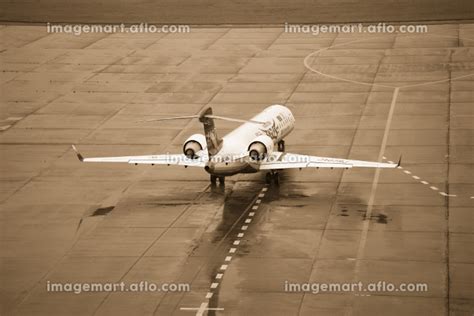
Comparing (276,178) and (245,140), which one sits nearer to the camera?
(245,140)

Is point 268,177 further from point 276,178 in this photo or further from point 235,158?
point 235,158

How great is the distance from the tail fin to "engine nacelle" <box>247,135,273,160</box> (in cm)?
189

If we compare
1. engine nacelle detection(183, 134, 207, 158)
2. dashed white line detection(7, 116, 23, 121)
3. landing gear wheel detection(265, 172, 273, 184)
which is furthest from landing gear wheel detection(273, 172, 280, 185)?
dashed white line detection(7, 116, 23, 121)

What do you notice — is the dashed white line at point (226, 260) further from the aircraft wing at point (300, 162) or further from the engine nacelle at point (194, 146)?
the engine nacelle at point (194, 146)

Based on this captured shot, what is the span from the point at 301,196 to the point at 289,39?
159 ft

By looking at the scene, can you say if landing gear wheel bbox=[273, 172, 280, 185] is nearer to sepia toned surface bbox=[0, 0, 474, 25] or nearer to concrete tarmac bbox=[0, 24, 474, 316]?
concrete tarmac bbox=[0, 24, 474, 316]

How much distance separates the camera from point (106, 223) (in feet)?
191

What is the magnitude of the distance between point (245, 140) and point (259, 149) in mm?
2493

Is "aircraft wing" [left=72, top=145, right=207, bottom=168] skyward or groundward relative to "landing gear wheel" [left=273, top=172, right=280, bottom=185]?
skyward

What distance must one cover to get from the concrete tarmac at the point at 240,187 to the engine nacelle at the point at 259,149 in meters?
2.60

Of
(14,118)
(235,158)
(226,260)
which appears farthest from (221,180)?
(14,118)

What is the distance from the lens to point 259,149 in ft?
198

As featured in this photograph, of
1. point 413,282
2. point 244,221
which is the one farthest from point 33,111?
point 413,282

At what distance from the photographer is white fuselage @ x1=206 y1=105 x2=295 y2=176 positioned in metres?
59.5
